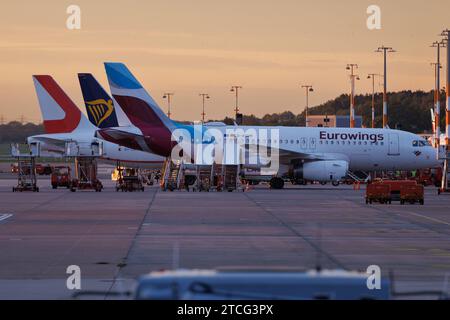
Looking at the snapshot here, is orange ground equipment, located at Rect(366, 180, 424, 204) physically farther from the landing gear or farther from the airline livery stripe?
the landing gear

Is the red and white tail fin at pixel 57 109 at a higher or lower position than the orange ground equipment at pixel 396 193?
higher

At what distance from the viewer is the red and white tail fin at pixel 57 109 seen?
8488 cm

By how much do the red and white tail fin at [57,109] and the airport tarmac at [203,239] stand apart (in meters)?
32.0

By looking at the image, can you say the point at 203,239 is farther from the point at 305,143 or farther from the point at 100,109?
the point at 100,109

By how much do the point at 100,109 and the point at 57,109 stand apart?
3706 millimetres

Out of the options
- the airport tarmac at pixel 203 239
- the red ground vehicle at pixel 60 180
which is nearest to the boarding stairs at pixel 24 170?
the red ground vehicle at pixel 60 180

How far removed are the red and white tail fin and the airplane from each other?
32.3 feet

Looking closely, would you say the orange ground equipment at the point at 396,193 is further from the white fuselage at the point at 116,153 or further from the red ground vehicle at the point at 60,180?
the red ground vehicle at the point at 60,180

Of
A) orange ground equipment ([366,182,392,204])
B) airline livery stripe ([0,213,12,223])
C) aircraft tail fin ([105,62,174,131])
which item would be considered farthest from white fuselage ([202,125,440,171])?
airline livery stripe ([0,213,12,223])

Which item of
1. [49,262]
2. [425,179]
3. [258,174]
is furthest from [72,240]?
[425,179]

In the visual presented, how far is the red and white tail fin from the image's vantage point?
84.9 meters

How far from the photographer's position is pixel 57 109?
3359 inches
